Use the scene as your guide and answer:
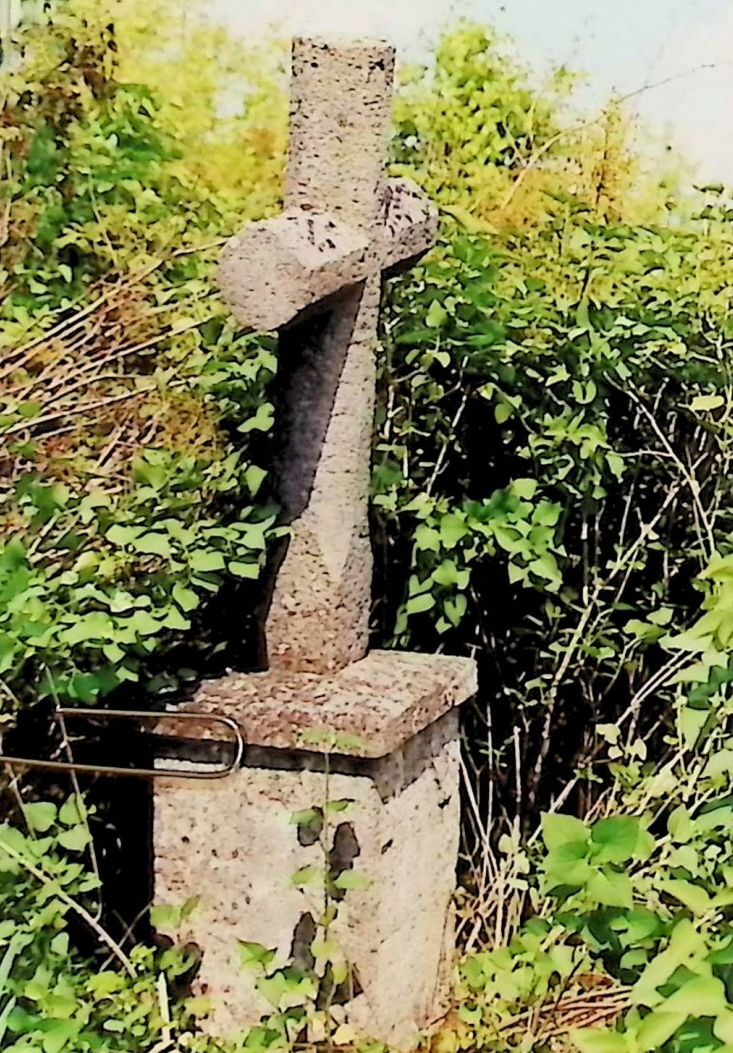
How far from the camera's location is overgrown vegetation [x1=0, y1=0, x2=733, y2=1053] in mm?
2443

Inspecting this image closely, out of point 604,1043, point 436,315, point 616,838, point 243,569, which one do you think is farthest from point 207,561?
point 604,1043

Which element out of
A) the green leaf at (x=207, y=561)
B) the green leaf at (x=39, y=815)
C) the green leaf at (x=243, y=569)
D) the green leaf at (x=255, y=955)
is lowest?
the green leaf at (x=255, y=955)

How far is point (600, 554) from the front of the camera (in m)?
3.34

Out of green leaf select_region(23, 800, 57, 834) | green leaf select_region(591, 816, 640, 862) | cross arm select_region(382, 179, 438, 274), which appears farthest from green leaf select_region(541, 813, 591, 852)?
cross arm select_region(382, 179, 438, 274)

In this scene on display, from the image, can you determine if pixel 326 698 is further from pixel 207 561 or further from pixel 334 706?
pixel 207 561

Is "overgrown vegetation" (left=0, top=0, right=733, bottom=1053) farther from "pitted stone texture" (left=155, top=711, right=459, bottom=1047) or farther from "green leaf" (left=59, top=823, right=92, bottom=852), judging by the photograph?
"pitted stone texture" (left=155, top=711, right=459, bottom=1047)

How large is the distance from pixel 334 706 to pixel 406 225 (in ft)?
2.79

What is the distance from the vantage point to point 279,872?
2461mm

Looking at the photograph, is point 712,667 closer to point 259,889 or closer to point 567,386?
point 259,889

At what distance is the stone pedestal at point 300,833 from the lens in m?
2.43

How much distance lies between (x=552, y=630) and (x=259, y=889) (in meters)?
0.96

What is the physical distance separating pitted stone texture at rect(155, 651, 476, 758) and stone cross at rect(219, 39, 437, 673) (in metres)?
0.06

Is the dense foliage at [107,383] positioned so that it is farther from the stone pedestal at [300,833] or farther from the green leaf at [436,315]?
the green leaf at [436,315]

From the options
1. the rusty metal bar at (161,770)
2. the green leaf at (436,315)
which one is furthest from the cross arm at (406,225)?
the rusty metal bar at (161,770)
